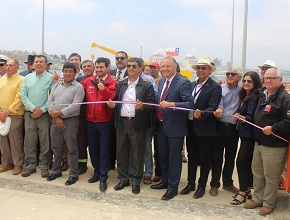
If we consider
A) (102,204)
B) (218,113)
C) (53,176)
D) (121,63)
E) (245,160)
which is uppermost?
(121,63)

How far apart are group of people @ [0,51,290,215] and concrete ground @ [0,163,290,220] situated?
0.47 ft

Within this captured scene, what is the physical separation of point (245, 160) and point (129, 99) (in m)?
1.92

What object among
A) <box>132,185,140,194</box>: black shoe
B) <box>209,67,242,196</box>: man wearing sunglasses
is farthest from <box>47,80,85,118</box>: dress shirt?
<box>209,67,242,196</box>: man wearing sunglasses

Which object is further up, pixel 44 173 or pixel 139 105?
pixel 139 105

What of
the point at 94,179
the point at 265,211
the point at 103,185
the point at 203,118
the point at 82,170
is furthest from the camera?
the point at 82,170

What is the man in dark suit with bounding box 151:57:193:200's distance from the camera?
4.32 m

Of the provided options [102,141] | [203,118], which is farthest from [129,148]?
[203,118]

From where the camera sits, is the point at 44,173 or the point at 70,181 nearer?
the point at 70,181

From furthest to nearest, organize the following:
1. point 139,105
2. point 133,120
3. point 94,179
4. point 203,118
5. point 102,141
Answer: point 94,179, point 102,141, point 133,120, point 139,105, point 203,118

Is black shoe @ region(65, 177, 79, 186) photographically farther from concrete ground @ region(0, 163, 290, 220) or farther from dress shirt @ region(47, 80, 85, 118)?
dress shirt @ region(47, 80, 85, 118)

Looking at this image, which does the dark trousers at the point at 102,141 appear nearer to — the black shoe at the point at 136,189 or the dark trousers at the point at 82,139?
the dark trousers at the point at 82,139

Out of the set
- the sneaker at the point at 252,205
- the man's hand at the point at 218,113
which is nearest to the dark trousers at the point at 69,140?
the man's hand at the point at 218,113

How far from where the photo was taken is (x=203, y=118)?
165 inches

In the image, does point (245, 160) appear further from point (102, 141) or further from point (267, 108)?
point (102, 141)
